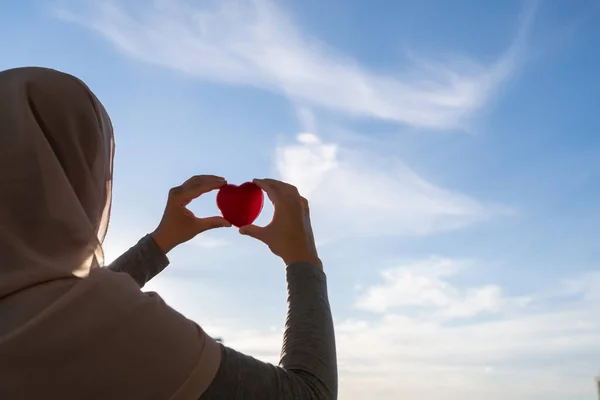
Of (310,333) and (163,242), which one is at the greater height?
(163,242)

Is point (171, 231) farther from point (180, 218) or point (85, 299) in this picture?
point (85, 299)

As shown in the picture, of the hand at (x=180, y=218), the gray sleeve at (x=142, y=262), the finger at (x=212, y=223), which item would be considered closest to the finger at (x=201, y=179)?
the hand at (x=180, y=218)

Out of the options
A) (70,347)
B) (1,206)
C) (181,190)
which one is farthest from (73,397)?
(181,190)

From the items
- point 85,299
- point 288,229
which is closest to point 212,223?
point 288,229

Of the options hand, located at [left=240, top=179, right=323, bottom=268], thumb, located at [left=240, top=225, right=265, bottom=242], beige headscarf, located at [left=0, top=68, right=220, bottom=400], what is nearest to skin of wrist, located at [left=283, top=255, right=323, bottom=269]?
hand, located at [left=240, top=179, right=323, bottom=268]

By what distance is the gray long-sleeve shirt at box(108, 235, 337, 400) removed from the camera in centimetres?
112

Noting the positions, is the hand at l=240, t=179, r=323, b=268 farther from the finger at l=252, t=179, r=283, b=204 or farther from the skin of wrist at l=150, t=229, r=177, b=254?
the skin of wrist at l=150, t=229, r=177, b=254

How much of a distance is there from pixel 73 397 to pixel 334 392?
507mm

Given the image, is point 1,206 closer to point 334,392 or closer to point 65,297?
point 65,297

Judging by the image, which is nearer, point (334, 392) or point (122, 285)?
point (122, 285)

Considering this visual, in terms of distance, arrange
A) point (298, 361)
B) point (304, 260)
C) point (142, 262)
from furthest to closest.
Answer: point (142, 262) < point (304, 260) < point (298, 361)

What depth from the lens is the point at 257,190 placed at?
7.90 ft

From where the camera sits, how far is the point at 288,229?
4.90 feet

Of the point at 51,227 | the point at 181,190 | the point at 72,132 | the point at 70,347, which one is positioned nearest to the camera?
the point at 70,347
